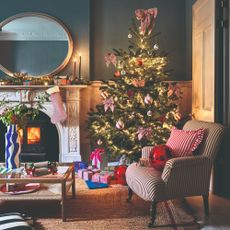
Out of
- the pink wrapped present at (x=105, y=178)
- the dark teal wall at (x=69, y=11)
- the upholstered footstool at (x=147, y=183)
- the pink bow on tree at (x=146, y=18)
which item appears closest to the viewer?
the upholstered footstool at (x=147, y=183)

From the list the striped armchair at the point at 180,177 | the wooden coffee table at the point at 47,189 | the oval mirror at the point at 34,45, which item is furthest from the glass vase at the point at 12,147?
the oval mirror at the point at 34,45

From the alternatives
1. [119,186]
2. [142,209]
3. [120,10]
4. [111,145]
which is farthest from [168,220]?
[120,10]

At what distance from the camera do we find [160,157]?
10.5ft

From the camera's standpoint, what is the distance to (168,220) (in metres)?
3.04

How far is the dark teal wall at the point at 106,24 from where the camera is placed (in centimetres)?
507

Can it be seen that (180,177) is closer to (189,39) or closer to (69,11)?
(189,39)

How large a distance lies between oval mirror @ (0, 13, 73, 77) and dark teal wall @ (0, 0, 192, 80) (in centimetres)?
10

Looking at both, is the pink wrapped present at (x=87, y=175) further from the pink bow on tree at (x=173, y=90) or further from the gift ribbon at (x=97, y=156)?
the pink bow on tree at (x=173, y=90)

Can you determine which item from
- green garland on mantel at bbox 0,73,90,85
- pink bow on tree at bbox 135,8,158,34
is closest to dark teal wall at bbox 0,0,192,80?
green garland on mantel at bbox 0,73,90,85

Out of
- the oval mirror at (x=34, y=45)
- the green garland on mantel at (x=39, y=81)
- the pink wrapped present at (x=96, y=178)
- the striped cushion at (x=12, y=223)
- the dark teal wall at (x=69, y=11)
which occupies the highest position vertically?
the dark teal wall at (x=69, y=11)

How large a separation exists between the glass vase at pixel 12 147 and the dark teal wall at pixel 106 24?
1.98m

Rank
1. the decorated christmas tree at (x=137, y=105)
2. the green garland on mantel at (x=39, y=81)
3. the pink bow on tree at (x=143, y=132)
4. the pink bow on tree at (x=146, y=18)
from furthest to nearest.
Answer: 1. the green garland on mantel at (x=39, y=81)
2. the pink bow on tree at (x=146, y=18)
3. the decorated christmas tree at (x=137, y=105)
4. the pink bow on tree at (x=143, y=132)

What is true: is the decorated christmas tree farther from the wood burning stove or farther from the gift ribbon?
the wood burning stove

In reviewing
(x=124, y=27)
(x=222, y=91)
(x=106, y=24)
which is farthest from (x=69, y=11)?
(x=222, y=91)
